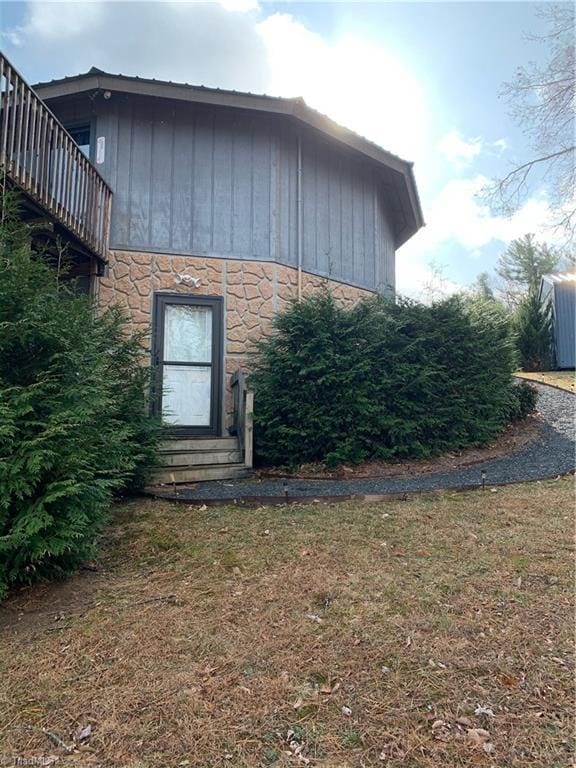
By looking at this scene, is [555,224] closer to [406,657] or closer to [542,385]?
[542,385]

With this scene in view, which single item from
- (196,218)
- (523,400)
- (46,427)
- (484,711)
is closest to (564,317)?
(523,400)

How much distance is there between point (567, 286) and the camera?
1395 centimetres

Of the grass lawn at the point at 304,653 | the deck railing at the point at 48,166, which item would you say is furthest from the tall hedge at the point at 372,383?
the deck railing at the point at 48,166

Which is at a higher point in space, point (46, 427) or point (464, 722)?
point (46, 427)

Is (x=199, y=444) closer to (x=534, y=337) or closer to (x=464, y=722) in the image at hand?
(x=464, y=722)

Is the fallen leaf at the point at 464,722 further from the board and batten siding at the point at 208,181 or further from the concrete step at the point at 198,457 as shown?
the board and batten siding at the point at 208,181

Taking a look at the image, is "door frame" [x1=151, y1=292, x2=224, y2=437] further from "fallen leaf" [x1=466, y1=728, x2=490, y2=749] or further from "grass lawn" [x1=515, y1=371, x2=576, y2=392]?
"grass lawn" [x1=515, y1=371, x2=576, y2=392]

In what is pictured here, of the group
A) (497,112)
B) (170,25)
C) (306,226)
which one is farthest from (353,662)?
(497,112)

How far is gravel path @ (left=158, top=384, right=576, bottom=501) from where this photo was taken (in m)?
4.62

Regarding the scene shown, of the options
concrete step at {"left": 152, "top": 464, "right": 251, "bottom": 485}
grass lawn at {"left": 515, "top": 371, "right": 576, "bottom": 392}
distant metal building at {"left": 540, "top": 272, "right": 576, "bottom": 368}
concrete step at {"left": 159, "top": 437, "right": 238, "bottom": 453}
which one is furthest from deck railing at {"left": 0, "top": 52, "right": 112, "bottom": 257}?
distant metal building at {"left": 540, "top": 272, "right": 576, "bottom": 368}

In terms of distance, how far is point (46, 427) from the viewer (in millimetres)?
2547

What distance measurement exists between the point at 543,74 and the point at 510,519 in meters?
9.62

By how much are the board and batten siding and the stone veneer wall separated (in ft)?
0.57

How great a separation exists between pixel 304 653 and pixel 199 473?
144 inches
